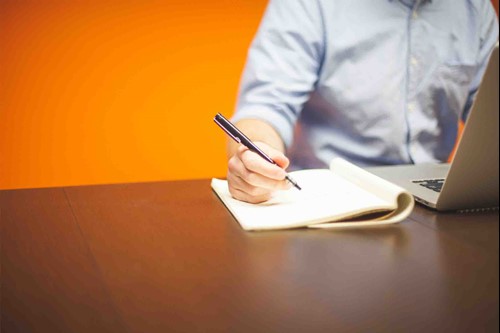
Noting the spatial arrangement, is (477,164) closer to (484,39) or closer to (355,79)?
(355,79)

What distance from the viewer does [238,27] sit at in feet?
5.46

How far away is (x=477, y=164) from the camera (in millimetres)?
531

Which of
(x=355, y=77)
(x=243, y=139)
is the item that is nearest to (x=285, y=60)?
(x=355, y=77)

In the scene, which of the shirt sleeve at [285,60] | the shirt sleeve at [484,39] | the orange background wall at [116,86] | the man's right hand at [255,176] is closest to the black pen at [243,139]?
the man's right hand at [255,176]

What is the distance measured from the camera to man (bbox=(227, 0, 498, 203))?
1.11 meters

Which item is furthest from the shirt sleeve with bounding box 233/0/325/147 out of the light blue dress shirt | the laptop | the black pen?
the laptop

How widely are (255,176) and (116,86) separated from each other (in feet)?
3.35

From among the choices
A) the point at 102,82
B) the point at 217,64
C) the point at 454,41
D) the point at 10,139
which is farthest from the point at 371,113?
the point at 10,139

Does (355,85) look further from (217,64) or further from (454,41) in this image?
(217,64)

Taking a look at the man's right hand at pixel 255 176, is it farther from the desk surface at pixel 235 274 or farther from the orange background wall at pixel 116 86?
the orange background wall at pixel 116 86

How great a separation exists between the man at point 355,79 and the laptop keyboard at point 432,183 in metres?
0.37

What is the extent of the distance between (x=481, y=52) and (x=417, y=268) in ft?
3.08

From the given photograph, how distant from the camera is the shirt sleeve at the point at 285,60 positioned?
3.53 ft

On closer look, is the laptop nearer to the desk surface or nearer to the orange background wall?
the desk surface
